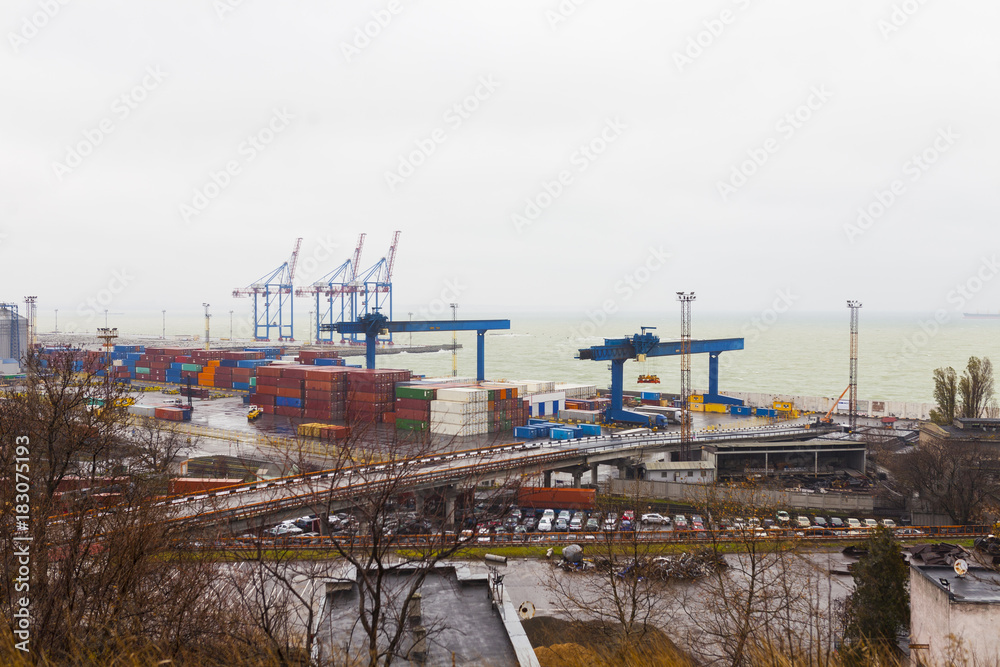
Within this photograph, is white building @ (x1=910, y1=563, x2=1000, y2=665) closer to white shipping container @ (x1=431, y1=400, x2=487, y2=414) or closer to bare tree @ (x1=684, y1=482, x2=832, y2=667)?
bare tree @ (x1=684, y1=482, x2=832, y2=667)

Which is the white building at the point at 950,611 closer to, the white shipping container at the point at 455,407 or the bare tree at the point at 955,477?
the bare tree at the point at 955,477

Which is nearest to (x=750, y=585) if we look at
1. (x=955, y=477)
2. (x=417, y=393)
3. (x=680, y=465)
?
(x=955, y=477)

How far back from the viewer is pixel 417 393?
33.5 metres

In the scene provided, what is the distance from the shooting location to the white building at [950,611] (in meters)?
9.50

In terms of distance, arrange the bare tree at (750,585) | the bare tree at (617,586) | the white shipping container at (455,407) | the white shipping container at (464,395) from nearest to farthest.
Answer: the bare tree at (750,585) → the bare tree at (617,586) → the white shipping container at (455,407) → the white shipping container at (464,395)

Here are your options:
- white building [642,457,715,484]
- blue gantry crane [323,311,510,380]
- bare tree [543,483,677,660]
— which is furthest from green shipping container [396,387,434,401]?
bare tree [543,483,677,660]

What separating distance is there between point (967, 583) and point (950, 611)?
0.94 metres

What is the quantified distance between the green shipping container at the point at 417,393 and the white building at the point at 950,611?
24.5m

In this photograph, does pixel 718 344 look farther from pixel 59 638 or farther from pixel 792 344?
pixel 792 344

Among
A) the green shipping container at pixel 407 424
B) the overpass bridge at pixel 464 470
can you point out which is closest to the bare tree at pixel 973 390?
the overpass bridge at pixel 464 470

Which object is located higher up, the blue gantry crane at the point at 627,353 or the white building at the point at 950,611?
the blue gantry crane at the point at 627,353

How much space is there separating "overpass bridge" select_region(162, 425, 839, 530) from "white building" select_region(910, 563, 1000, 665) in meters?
8.29

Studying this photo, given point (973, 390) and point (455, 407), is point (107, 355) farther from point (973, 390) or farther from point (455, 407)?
point (973, 390)

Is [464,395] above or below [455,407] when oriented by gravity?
above
